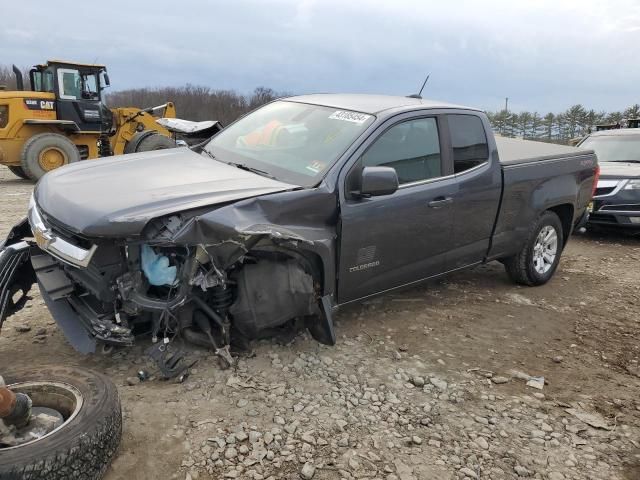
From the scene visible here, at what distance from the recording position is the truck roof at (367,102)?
14.1ft

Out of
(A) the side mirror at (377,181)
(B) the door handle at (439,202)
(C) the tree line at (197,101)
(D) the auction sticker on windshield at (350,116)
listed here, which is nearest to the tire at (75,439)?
(A) the side mirror at (377,181)

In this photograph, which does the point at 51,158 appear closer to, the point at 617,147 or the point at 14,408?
the point at 14,408

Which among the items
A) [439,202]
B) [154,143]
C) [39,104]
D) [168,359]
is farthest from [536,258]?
[39,104]

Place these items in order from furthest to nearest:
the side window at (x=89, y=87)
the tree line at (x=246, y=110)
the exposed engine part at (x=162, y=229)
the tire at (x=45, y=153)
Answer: the tree line at (x=246, y=110) → the side window at (x=89, y=87) → the tire at (x=45, y=153) → the exposed engine part at (x=162, y=229)

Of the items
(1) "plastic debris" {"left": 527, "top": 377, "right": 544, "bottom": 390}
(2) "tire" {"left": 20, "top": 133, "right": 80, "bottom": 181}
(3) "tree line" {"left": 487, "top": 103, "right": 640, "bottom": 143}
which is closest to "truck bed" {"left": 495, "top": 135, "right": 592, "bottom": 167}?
(1) "plastic debris" {"left": 527, "top": 377, "right": 544, "bottom": 390}

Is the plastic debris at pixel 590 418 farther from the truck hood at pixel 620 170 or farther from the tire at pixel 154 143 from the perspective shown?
the tire at pixel 154 143

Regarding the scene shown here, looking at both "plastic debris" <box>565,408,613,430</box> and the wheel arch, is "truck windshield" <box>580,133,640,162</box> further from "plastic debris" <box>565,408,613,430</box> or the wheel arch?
Result: "plastic debris" <box>565,408,613,430</box>

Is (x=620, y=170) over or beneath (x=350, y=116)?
beneath

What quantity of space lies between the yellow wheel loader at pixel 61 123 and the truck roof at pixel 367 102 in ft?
26.6

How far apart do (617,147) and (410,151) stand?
22.5 feet

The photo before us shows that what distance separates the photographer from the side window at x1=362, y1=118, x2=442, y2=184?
4.01 metres

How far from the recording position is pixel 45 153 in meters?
12.0

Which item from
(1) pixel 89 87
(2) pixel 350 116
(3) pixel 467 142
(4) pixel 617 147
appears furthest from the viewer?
(1) pixel 89 87

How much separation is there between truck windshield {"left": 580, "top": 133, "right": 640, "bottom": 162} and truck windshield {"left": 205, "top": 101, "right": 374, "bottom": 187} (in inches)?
259
